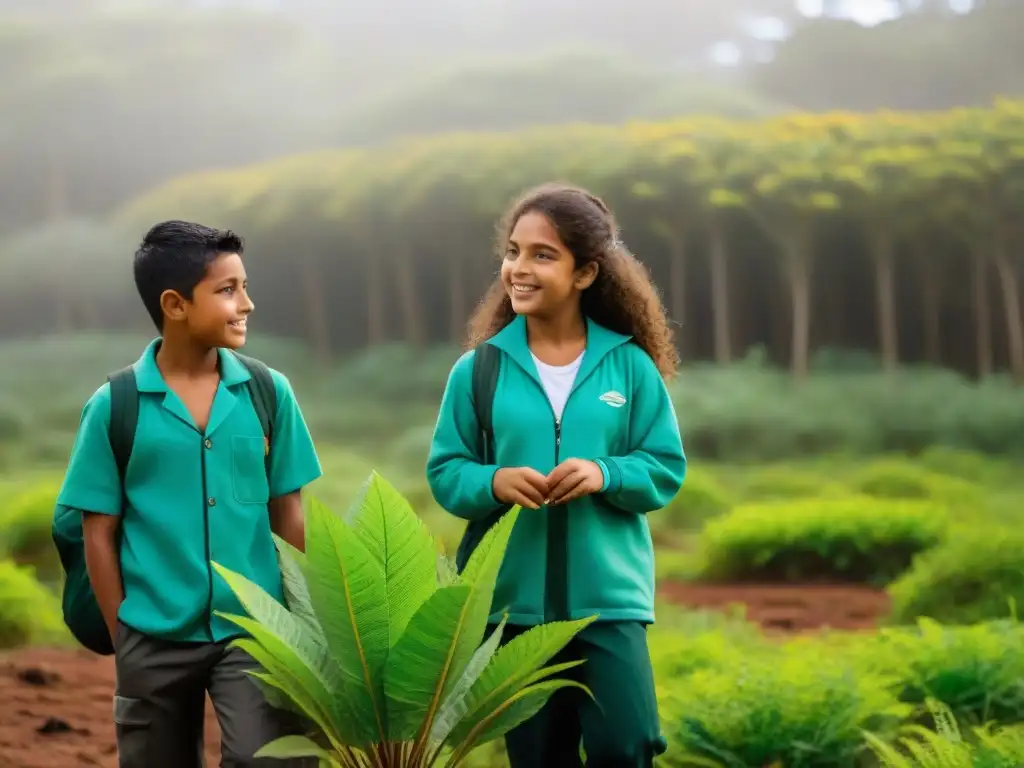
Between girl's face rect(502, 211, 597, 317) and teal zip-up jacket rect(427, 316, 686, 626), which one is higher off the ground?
girl's face rect(502, 211, 597, 317)

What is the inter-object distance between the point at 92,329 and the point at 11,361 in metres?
0.54

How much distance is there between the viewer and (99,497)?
7.01 feet

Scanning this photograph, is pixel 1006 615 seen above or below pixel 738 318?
below

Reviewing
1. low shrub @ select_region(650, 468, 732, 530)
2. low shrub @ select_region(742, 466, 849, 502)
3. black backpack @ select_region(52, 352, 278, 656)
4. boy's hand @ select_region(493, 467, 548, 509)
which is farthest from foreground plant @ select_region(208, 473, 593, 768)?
low shrub @ select_region(742, 466, 849, 502)

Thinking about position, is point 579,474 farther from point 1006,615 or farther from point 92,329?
point 92,329

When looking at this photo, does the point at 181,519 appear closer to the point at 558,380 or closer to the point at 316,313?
the point at 558,380

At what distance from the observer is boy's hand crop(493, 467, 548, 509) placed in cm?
214

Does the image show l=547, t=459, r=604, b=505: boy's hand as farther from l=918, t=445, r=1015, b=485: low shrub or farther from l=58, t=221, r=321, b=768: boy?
l=918, t=445, r=1015, b=485: low shrub

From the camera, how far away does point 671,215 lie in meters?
8.86

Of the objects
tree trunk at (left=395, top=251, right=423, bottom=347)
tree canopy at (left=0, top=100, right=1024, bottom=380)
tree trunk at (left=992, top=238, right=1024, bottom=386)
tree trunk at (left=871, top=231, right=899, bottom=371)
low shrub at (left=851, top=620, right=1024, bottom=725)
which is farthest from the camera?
tree trunk at (left=395, top=251, right=423, bottom=347)

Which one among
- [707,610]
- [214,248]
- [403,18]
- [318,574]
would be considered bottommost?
[707,610]

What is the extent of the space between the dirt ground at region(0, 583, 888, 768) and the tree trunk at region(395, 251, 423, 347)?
3.09 metres

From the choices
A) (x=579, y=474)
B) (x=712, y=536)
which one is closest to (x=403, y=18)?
(x=712, y=536)

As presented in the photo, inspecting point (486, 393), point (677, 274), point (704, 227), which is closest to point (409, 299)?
point (677, 274)
